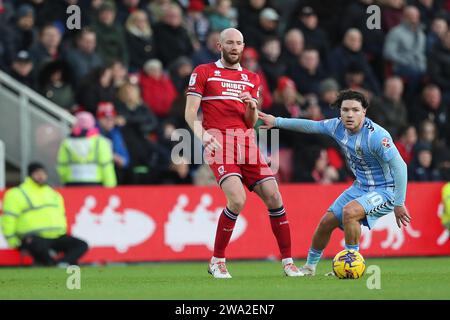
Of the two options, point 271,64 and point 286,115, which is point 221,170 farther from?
point 271,64

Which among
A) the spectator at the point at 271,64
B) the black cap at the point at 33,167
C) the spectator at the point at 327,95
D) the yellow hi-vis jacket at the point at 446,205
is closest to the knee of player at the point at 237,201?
the black cap at the point at 33,167

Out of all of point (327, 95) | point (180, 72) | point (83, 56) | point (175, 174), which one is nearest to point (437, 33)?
point (327, 95)

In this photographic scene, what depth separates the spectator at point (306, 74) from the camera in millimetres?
20625

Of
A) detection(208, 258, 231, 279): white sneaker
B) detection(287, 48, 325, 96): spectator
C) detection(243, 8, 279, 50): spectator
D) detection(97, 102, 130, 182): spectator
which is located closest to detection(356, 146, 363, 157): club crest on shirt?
detection(208, 258, 231, 279): white sneaker

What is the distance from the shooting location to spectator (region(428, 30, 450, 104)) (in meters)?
21.9

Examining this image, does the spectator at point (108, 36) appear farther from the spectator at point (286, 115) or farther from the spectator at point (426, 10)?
the spectator at point (426, 10)

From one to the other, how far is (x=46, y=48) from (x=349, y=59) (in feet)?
18.9

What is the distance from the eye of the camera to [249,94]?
12430 millimetres

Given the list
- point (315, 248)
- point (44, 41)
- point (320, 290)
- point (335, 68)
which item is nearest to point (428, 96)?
point (335, 68)

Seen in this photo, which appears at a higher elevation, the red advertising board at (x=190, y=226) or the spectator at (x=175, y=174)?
the spectator at (x=175, y=174)

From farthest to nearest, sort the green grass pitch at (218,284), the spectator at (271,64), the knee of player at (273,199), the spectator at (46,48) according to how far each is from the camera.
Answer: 1. the spectator at (271,64)
2. the spectator at (46,48)
3. the knee of player at (273,199)
4. the green grass pitch at (218,284)

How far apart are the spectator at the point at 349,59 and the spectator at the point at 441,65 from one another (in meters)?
1.26

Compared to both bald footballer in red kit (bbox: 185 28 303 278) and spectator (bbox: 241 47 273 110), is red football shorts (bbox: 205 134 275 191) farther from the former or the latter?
spectator (bbox: 241 47 273 110)

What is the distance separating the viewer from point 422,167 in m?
19.6
